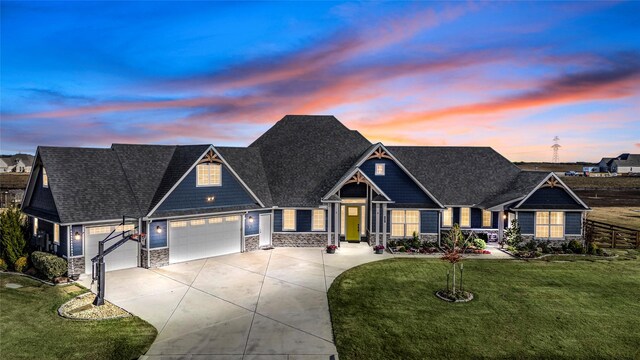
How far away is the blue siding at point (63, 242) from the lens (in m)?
18.2

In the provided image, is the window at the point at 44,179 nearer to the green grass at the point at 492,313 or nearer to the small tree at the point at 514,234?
the green grass at the point at 492,313

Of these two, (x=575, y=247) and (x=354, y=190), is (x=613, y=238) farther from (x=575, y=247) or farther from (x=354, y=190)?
(x=354, y=190)

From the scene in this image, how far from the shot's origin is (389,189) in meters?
25.8

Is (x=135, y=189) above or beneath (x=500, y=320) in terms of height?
above

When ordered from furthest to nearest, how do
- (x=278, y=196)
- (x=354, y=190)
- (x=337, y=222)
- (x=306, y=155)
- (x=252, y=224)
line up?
1. (x=306, y=155)
2. (x=354, y=190)
3. (x=278, y=196)
4. (x=337, y=222)
5. (x=252, y=224)

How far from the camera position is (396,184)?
25.8 m

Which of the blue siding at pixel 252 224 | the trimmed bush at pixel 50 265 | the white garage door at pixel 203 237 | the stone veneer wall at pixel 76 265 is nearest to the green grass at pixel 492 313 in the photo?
the blue siding at pixel 252 224

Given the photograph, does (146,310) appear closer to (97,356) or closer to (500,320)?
(97,356)

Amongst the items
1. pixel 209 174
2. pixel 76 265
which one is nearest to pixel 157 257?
pixel 76 265

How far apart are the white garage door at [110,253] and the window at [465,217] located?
22.0m

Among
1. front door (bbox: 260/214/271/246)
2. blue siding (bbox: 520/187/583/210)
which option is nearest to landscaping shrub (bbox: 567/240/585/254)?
blue siding (bbox: 520/187/583/210)

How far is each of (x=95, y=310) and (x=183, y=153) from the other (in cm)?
1187

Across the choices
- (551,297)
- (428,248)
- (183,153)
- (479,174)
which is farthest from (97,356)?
(479,174)

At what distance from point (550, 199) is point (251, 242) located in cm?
2085
